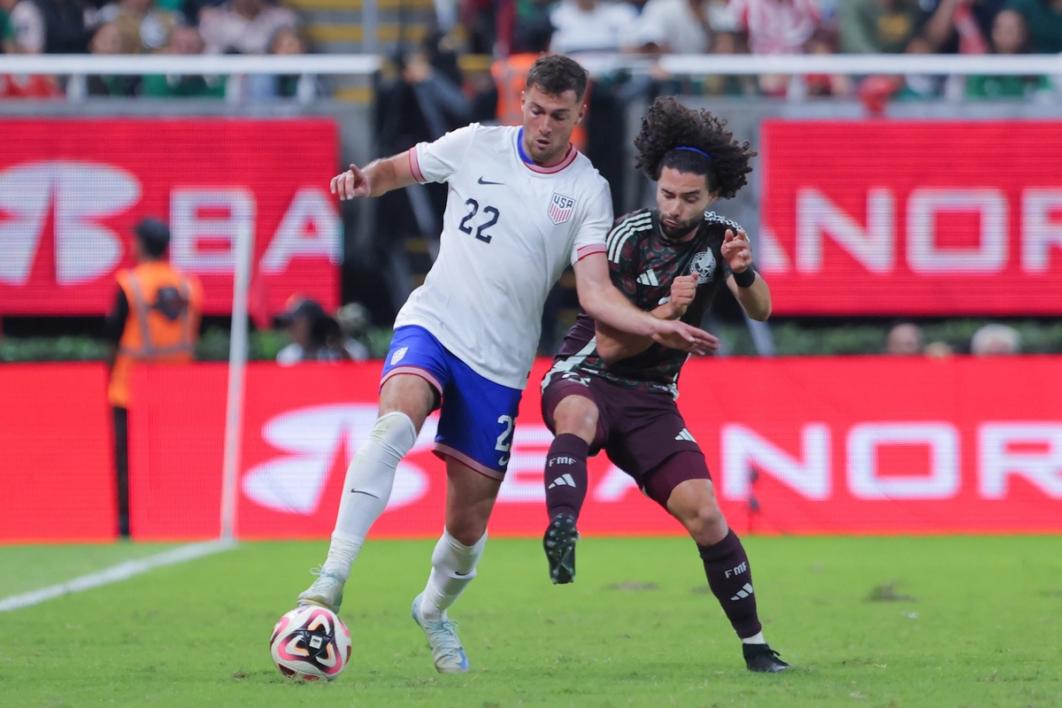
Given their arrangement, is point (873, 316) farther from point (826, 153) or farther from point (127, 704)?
point (127, 704)

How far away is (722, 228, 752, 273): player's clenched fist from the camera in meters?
6.84

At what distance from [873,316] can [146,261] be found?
7.52 metres

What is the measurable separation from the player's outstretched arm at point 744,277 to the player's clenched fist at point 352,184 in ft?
4.80

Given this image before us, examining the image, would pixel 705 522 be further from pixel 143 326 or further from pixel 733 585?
pixel 143 326

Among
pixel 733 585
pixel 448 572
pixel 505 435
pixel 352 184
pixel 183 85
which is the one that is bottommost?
pixel 448 572

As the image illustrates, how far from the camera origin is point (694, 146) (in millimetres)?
7223

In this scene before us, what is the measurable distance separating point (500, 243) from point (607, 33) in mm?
9860

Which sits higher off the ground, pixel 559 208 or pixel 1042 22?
pixel 1042 22

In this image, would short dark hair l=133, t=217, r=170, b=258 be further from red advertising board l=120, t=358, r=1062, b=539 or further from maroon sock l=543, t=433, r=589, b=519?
maroon sock l=543, t=433, r=589, b=519

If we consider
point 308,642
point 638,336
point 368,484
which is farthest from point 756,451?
point 308,642

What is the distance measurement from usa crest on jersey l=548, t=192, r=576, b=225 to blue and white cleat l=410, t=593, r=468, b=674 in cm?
175

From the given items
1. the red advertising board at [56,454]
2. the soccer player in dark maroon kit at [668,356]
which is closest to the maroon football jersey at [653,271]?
the soccer player in dark maroon kit at [668,356]

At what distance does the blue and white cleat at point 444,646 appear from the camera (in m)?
7.27

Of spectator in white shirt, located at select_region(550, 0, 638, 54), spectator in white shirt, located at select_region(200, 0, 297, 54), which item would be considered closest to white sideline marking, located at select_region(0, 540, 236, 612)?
spectator in white shirt, located at select_region(550, 0, 638, 54)
